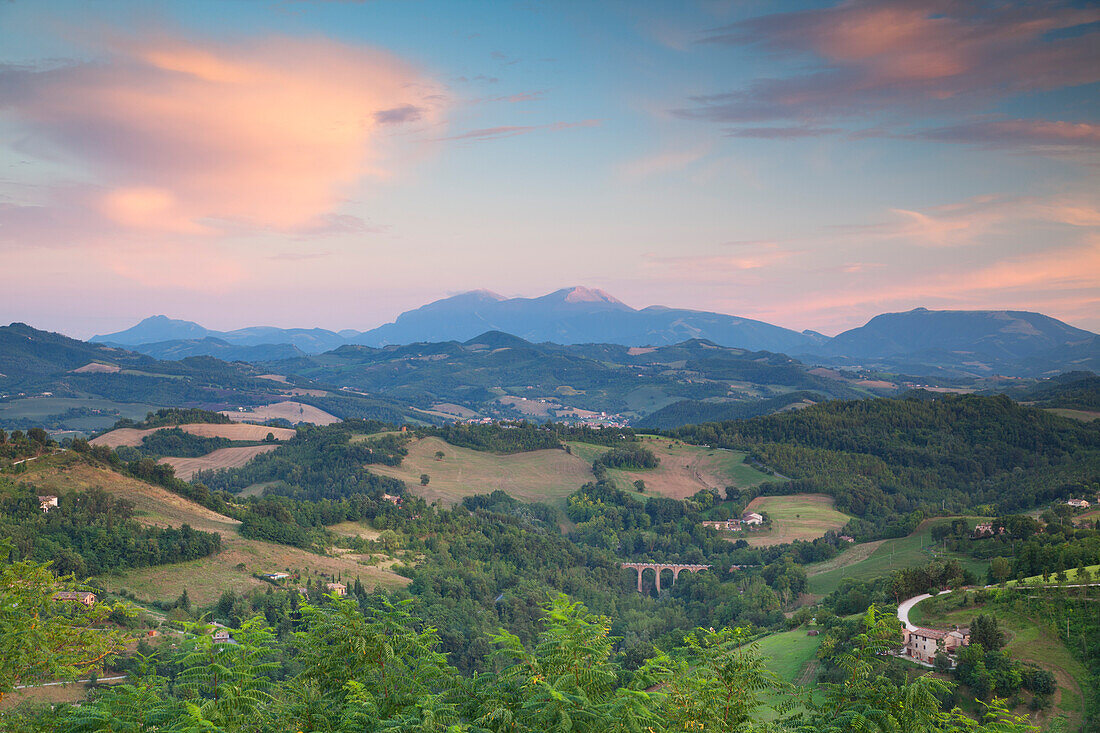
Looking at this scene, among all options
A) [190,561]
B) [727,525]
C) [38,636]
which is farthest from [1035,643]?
[727,525]

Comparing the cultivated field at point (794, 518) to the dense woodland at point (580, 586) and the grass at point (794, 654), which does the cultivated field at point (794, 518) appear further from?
the grass at point (794, 654)

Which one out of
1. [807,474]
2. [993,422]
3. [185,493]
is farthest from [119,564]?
[993,422]

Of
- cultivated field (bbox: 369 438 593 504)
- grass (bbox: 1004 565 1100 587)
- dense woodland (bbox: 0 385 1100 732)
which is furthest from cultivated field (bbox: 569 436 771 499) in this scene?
grass (bbox: 1004 565 1100 587)

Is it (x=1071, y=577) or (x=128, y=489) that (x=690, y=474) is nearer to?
(x=1071, y=577)

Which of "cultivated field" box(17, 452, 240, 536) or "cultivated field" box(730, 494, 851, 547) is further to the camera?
"cultivated field" box(730, 494, 851, 547)

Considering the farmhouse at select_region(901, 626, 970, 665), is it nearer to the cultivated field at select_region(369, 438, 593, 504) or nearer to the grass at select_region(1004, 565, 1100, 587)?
the grass at select_region(1004, 565, 1100, 587)

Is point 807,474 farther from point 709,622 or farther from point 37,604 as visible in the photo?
point 37,604
